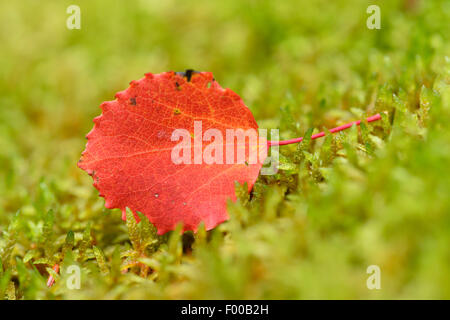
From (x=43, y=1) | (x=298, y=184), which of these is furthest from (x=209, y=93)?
(x=43, y=1)

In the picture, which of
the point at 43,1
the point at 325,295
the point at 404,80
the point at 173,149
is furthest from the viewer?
the point at 43,1

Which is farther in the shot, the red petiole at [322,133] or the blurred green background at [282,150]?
the red petiole at [322,133]

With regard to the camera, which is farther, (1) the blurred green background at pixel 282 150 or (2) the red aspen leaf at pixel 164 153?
(2) the red aspen leaf at pixel 164 153

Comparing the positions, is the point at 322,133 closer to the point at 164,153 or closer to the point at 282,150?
the point at 282,150

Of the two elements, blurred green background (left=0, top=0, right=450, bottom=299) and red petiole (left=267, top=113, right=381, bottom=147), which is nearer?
blurred green background (left=0, top=0, right=450, bottom=299)

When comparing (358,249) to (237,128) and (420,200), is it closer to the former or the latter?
(420,200)
